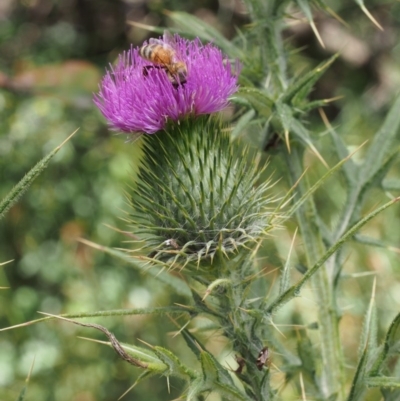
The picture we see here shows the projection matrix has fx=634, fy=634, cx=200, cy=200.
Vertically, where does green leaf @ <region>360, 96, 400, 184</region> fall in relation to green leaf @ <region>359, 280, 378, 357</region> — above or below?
above

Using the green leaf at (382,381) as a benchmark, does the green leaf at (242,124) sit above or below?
above

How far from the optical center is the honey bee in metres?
1.78

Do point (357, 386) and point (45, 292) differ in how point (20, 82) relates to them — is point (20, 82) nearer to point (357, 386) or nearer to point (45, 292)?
point (45, 292)

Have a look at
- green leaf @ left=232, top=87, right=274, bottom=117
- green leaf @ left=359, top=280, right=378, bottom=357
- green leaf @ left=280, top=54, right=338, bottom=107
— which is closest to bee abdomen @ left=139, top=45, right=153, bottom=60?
green leaf @ left=232, top=87, right=274, bottom=117

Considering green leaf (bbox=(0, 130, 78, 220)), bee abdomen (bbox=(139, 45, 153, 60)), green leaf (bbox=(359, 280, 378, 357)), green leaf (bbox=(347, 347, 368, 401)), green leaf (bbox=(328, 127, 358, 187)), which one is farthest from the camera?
green leaf (bbox=(328, 127, 358, 187))

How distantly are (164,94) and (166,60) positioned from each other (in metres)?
0.11

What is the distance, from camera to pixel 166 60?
1798 millimetres

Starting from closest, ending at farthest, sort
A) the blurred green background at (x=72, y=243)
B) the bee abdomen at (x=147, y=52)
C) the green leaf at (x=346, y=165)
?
the bee abdomen at (x=147, y=52) → the green leaf at (x=346, y=165) → the blurred green background at (x=72, y=243)

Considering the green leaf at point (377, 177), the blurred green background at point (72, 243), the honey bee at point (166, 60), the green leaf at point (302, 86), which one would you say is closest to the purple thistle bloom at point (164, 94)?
the honey bee at point (166, 60)

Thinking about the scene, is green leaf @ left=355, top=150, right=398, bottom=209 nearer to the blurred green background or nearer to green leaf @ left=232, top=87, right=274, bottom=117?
green leaf @ left=232, top=87, right=274, bottom=117

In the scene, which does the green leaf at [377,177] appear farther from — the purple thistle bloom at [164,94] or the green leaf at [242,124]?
the purple thistle bloom at [164,94]

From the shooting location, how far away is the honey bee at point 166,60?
5.85 feet

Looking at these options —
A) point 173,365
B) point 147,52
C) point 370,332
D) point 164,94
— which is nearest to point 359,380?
point 370,332

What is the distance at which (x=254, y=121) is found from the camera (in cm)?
206
